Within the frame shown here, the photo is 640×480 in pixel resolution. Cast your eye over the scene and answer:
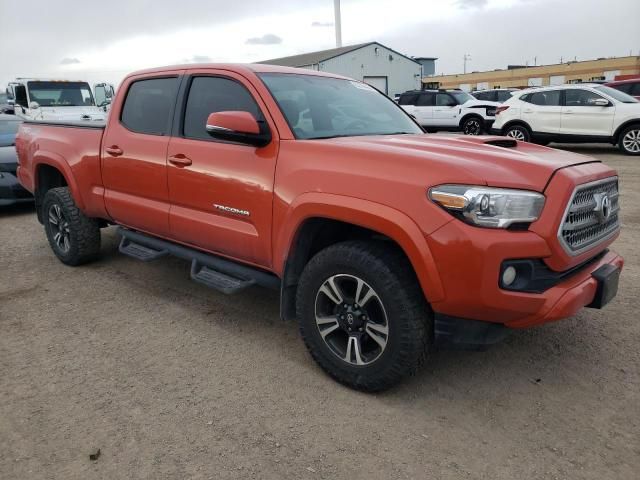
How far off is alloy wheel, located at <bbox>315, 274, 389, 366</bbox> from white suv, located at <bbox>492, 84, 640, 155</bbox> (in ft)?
37.8

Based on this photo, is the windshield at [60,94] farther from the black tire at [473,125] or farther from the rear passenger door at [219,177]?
the rear passenger door at [219,177]

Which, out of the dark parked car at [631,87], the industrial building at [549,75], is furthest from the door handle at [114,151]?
the industrial building at [549,75]

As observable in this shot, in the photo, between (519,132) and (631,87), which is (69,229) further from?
(631,87)

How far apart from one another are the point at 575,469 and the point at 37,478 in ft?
7.88

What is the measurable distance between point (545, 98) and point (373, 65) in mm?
29954

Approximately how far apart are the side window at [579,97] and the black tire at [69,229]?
11.5 meters

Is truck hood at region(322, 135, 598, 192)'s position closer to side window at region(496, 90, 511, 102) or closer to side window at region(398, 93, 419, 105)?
side window at region(398, 93, 419, 105)

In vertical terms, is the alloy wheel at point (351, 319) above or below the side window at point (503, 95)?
below

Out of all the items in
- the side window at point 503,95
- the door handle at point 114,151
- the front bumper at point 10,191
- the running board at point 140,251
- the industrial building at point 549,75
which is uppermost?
the industrial building at point 549,75

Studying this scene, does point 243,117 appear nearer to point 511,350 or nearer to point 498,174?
point 498,174

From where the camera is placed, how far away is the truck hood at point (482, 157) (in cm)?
256

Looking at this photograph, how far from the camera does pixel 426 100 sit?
18281mm

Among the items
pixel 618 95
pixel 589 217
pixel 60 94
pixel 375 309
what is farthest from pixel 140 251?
pixel 60 94

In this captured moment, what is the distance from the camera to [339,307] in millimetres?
3049
